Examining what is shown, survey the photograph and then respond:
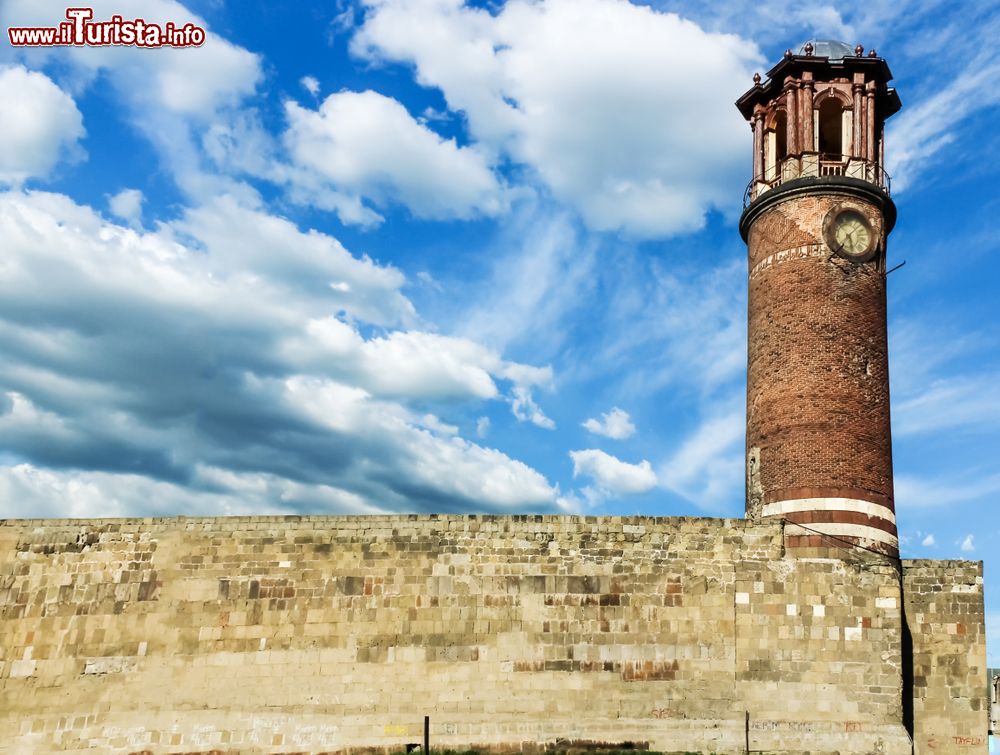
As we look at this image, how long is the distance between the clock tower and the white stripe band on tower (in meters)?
0.03

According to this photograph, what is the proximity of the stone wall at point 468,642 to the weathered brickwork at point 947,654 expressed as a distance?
4.9 inches

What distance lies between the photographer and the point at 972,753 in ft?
64.1

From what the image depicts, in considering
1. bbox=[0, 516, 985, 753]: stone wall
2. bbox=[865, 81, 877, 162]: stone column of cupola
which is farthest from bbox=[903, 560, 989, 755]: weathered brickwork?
bbox=[865, 81, 877, 162]: stone column of cupola

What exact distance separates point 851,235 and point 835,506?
6.75 m

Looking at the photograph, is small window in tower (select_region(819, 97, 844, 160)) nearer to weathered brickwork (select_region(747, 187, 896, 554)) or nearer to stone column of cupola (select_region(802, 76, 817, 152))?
stone column of cupola (select_region(802, 76, 817, 152))

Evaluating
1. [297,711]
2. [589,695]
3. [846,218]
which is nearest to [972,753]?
[589,695]

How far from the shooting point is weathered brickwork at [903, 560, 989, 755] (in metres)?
19.8

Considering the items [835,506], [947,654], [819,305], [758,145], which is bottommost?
[947,654]

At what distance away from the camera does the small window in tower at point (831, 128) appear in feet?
80.7

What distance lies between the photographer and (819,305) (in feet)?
71.6

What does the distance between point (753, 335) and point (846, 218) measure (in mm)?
3591

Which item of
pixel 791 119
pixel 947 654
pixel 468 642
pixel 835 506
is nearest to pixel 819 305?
pixel 835 506

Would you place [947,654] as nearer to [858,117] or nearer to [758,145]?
[858,117]

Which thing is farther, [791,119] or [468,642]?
[791,119]
